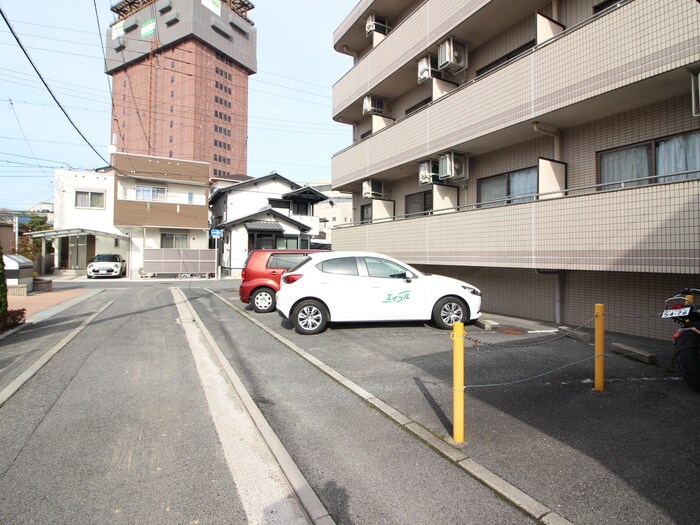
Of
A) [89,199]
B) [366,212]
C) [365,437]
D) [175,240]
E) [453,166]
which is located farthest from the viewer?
[175,240]

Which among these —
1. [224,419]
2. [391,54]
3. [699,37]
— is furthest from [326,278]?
[391,54]

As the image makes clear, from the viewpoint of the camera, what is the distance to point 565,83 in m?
7.42

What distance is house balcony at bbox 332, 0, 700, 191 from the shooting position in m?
5.98

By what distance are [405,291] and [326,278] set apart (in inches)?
62.3

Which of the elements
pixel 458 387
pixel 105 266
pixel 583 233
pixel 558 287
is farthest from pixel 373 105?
pixel 105 266

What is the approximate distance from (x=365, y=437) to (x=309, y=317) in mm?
4320

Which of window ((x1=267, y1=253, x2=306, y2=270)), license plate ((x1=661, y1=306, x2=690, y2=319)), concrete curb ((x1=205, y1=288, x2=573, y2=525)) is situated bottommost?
concrete curb ((x1=205, y1=288, x2=573, y2=525))

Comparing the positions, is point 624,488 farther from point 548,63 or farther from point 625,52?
point 548,63

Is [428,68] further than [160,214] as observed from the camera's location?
No

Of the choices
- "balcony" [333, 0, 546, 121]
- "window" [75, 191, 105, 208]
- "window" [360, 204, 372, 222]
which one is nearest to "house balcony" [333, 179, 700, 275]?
"balcony" [333, 0, 546, 121]

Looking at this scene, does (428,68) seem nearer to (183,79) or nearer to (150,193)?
(150,193)

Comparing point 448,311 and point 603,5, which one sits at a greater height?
point 603,5

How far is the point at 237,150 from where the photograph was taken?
89938 mm

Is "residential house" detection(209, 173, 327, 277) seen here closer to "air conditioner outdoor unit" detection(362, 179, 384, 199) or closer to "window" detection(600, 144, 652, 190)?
"air conditioner outdoor unit" detection(362, 179, 384, 199)
